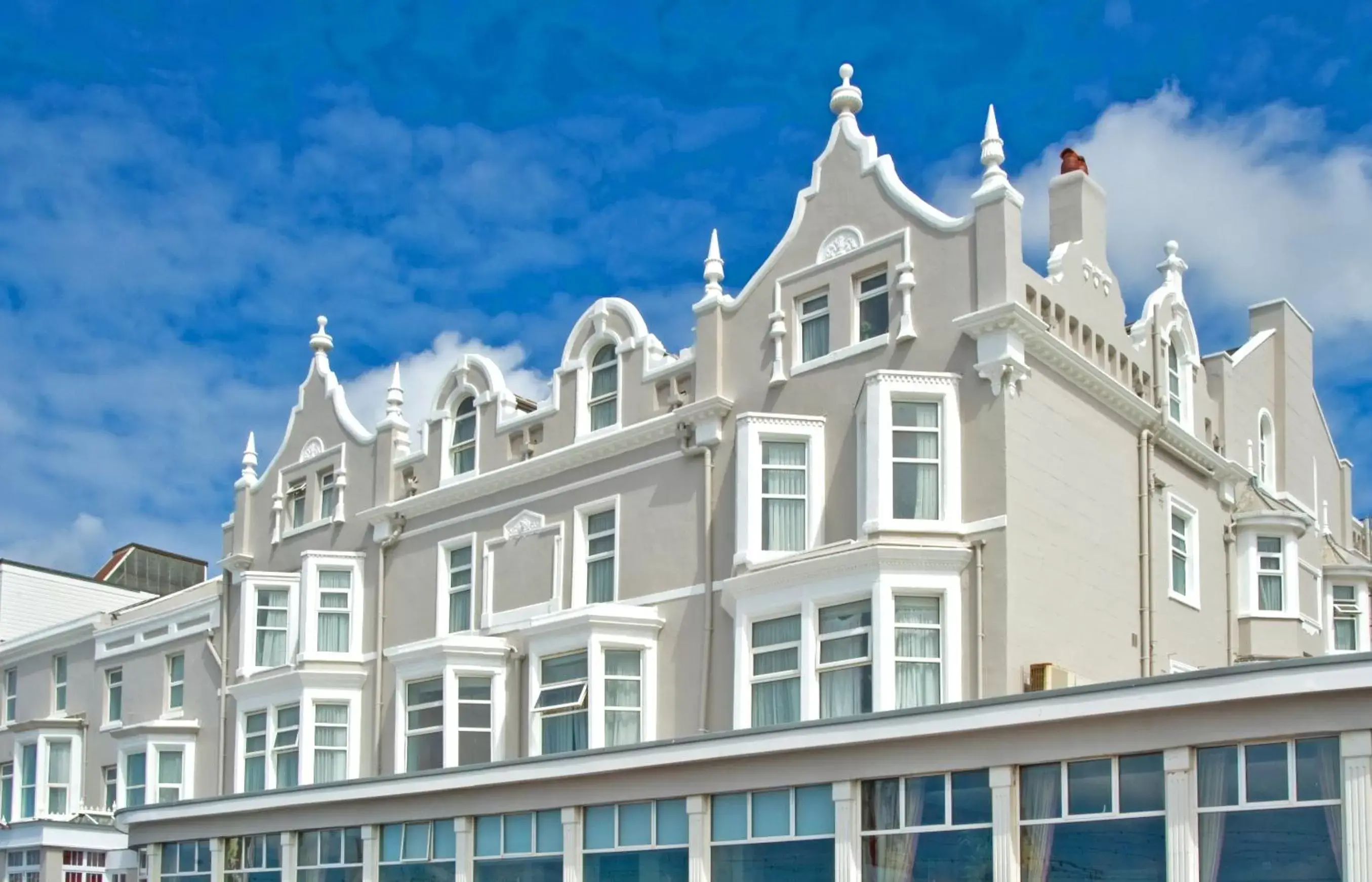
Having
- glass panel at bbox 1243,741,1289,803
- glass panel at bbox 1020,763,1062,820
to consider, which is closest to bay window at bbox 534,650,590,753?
glass panel at bbox 1020,763,1062,820

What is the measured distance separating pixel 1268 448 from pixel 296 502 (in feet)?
62.8

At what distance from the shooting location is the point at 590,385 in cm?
3061

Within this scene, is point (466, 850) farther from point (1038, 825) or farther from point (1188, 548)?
point (1188, 548)

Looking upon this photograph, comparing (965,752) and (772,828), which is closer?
(965,752)

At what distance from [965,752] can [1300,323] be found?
63.4 feet

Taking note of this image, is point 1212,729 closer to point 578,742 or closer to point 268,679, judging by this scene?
point 578,742

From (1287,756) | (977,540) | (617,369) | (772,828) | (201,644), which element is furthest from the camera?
(201,644)

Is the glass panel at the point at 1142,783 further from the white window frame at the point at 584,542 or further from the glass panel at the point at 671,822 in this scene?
the white window frame at the point at 584,542

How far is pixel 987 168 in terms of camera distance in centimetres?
2542

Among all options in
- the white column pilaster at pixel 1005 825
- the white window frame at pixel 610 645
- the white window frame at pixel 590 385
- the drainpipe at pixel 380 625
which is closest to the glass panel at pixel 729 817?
the white column pilaster at pixel 1005 825

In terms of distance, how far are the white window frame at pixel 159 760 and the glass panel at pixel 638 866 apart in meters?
16.0

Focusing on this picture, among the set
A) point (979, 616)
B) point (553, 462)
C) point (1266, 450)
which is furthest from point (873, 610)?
point (1266, 450)

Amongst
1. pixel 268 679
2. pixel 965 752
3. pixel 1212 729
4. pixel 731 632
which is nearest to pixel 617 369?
pixel 731 632

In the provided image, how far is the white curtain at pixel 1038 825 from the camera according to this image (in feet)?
60.4
